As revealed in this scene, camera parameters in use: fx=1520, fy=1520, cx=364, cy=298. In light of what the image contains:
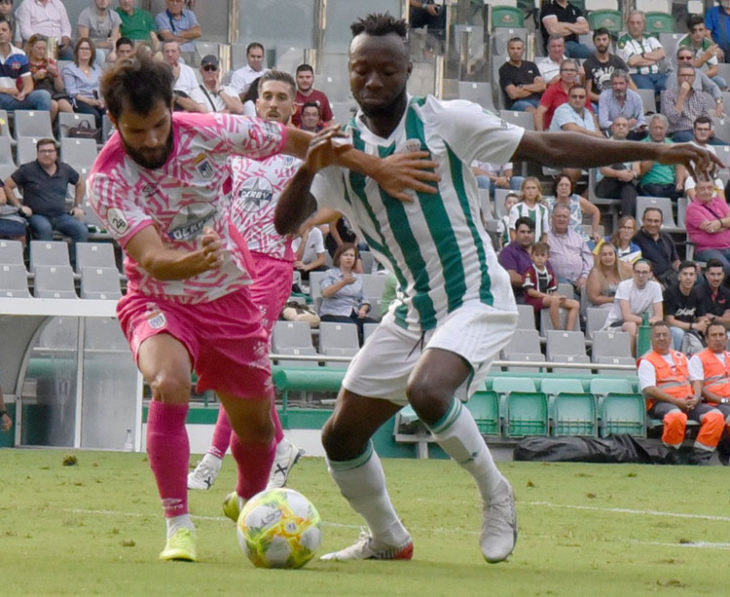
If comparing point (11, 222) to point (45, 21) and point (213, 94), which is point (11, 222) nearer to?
point (213, 94)

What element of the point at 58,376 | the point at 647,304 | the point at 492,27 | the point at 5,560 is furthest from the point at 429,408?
the point at 492,27

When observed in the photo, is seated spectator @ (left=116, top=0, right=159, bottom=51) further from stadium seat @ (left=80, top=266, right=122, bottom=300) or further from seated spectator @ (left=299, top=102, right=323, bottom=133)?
stadium seat @ (left=80, top=266, right=122, bottom=300)

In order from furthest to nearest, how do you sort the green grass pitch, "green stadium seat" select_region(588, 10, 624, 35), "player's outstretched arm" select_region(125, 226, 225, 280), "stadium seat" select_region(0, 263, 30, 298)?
1. "green stadium seat" select_region(588, 10, 624, 35)
2. "stadium seat" select_region(0, 263, 30, 298)
3. "player's outstretched arm" select_region(125, 226, 225, 280)
4. the green grass pitch

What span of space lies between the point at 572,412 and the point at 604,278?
2831 mm

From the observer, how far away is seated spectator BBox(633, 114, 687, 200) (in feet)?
66.9

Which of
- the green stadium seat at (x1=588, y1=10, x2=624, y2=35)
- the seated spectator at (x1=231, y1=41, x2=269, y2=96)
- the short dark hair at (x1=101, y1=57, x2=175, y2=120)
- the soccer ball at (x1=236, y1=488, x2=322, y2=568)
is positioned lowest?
the soccer ball at (x1=236, y1=488, x2=322, y2=568)

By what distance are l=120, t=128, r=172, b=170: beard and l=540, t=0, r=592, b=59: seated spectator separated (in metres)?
17.2

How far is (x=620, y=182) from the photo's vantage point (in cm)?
2042

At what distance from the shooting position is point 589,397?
16.1 meters

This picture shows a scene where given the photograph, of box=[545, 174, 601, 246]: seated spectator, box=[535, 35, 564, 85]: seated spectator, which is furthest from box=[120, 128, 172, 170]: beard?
box=[535, 35, 564, 85]: seated spectator

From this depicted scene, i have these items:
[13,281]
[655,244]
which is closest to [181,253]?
[13,281]

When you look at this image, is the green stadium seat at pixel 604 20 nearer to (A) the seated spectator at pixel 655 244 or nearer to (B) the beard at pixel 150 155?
(A) the seated spectator at pixel 655 244

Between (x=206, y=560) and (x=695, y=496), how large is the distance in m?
6.02

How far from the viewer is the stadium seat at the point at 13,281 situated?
15.5m
